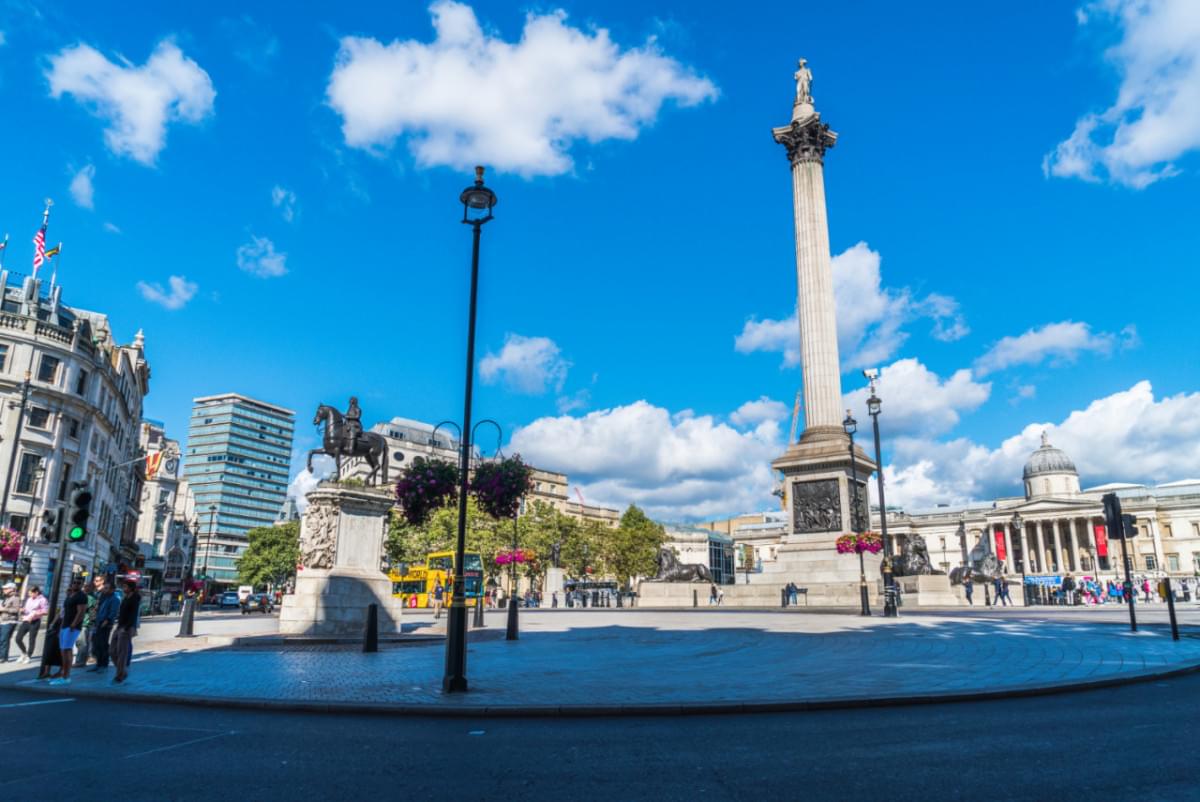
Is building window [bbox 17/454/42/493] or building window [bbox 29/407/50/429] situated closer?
building window [bbox 17/454/42/493]

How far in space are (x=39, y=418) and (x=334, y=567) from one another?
39388mm

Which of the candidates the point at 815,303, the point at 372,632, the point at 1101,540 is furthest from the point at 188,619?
the point at 1101,540

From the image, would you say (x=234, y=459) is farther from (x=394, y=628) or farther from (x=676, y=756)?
(x=676, y=756)

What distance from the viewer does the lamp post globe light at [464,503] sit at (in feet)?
34.4

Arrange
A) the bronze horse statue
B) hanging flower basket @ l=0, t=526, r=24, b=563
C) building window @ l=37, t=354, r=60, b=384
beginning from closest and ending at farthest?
the bronze horse statue → hanging flower basket @ l=0, t=526, r=24, b=563 → building window @ l=37, t=354, r=60, b=384

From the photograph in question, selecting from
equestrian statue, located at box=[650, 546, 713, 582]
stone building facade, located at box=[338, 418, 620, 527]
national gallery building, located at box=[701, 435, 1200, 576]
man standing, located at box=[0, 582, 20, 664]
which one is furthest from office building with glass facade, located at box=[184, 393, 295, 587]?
man standing, located at box=[0, 582, 20, 664]

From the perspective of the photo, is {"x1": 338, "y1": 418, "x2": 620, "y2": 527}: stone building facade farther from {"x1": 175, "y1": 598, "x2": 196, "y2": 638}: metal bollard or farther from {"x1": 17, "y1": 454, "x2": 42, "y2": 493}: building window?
{"x1": 175, "y1": 598, "x2": 196, "y2": 638}: metal bollard

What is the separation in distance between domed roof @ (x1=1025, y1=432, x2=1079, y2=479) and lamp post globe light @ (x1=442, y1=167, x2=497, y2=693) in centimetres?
14050

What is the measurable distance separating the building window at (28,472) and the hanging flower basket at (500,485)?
39176 millimetres

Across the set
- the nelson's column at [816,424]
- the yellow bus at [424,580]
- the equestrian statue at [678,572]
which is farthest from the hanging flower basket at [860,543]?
the yellow bus at [424,580]

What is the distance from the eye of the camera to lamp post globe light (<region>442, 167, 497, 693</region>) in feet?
34.4

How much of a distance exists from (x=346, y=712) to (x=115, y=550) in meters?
70.1

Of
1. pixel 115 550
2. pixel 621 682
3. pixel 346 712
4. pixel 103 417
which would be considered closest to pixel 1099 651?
pixel 621 682

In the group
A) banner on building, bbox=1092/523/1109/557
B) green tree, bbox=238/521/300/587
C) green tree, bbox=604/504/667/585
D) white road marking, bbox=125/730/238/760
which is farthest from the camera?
green tree, bbox=238/521/300/587
